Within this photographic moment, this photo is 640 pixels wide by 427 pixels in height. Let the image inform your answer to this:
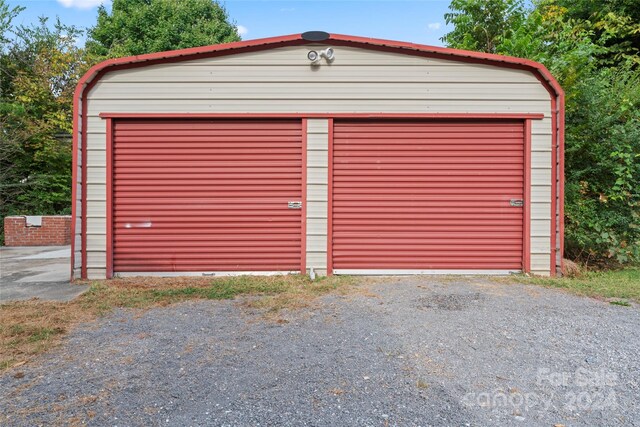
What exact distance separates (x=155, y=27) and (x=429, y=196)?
61.5 feet

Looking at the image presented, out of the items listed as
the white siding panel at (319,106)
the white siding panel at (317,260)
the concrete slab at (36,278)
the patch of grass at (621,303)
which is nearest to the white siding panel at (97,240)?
the concrete slab at (36,278)

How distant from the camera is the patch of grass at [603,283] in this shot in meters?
4.63

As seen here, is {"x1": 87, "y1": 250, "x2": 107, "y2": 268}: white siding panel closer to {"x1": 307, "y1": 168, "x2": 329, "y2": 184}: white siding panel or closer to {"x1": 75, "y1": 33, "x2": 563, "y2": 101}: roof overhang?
{"x1": 75, "y1": 33, "x2": 563, "y2": 101}: roof overhang

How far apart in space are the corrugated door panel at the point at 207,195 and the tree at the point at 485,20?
21.9 feet

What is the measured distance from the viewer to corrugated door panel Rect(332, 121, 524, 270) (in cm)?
581

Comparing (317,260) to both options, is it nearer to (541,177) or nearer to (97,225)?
(97,225)

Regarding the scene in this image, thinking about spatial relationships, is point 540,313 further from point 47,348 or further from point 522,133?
point 47,348

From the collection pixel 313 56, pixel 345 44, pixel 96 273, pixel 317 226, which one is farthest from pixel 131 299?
pixel 345 44

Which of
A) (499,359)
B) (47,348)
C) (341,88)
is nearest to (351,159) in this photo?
(341,88)

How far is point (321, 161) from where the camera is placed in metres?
5.73

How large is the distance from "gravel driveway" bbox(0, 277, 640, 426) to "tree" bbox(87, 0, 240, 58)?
1842 cm

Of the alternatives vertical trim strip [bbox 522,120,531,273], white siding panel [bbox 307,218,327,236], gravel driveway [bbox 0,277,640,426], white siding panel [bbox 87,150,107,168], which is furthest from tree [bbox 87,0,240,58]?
gravel driveway [bbox 0,277,640,426]

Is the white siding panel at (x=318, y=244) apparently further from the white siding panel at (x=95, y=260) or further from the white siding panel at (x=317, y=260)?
the white siding panel at (x=95, y=260)

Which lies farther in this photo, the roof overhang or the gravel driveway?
the roof overhang
